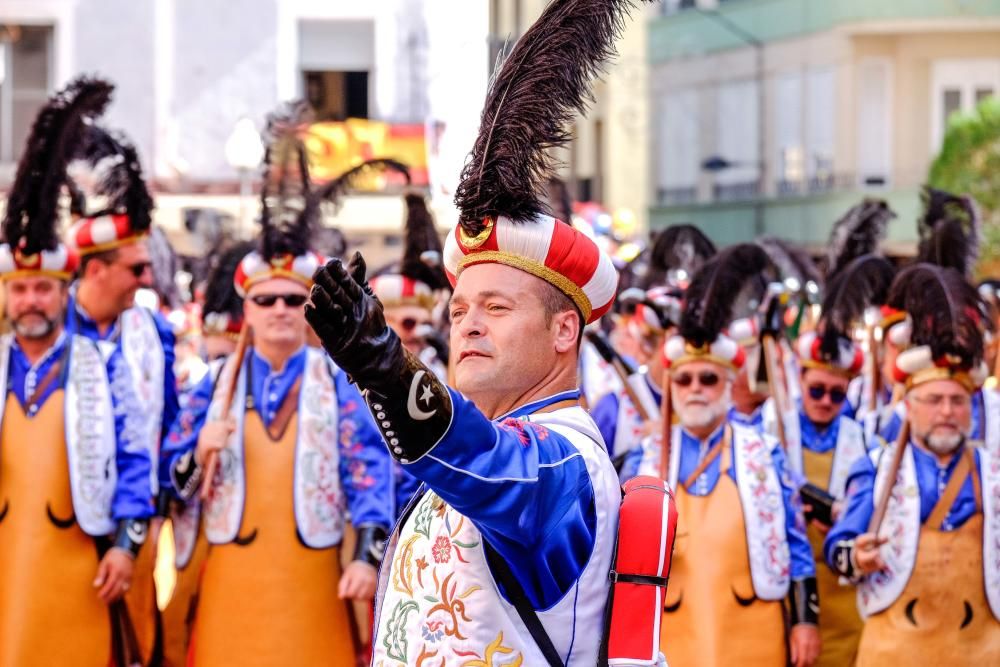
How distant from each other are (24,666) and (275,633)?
918 millimetres

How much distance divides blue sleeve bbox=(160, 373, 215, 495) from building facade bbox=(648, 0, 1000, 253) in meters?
20.1

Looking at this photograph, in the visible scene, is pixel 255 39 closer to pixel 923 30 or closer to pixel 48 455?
pixel 923 30

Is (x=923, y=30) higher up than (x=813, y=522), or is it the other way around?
(x=923, y=30)

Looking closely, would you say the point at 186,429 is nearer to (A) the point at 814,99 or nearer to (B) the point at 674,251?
(B) the point at 674,251

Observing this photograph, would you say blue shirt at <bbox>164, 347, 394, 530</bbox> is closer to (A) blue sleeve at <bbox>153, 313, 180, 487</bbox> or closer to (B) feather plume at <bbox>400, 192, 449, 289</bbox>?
(A) blue sleeve at <bbox>153, 313, 180, 487</bbox>

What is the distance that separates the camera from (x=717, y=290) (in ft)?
28.1

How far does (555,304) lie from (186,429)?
395 centimetres

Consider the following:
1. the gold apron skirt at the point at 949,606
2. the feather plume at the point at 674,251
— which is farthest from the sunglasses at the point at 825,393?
the feather plume at the point at 674,251

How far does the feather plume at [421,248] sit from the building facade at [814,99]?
18252 millimetres

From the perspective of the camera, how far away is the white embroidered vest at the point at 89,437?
25.4 feet

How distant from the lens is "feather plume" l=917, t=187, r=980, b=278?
400 inches

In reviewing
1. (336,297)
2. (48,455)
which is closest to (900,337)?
(48,455)

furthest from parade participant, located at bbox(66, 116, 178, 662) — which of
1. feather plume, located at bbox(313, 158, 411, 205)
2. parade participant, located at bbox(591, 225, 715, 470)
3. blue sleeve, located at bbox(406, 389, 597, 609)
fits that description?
blue sleeve, located at bbox(406, 389, 597, 609)

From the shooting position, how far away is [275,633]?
7.66m
